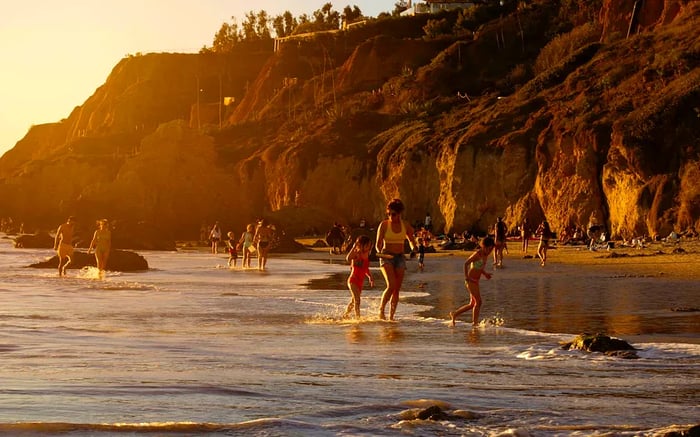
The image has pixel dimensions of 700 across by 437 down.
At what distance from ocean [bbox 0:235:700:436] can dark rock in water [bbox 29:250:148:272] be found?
46.0 feet

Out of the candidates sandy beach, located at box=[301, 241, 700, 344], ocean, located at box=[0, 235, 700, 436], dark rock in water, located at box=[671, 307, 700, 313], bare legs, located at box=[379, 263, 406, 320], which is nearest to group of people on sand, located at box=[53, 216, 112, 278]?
sandy beach, located at box=[301, 241, 700, 344]

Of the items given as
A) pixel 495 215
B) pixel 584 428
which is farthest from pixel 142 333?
pixel 495 215

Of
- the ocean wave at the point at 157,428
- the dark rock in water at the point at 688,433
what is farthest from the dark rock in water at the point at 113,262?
the dark rock in water at the point at 688,433

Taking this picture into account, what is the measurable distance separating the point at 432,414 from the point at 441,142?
190 feet

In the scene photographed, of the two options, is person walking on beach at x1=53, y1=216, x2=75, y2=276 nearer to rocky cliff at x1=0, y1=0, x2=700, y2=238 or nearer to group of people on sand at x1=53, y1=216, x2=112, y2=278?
group of people on sand at x1=53, y1=216, x2=112, y2=278

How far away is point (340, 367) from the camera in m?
10.2

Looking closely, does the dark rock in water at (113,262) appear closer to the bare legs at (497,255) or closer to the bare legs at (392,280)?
the bare legs at (497,255)

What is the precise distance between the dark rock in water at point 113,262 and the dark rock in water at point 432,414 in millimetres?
27649

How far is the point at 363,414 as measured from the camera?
764 centimetres

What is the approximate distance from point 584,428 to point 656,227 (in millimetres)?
37689

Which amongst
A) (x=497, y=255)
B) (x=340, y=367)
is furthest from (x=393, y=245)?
(x=497, y=255)

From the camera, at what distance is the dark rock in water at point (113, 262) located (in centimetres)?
3412

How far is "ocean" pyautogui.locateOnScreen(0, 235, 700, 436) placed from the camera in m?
7.29

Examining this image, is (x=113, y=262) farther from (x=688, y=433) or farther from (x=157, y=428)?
(x=688, y=433)
